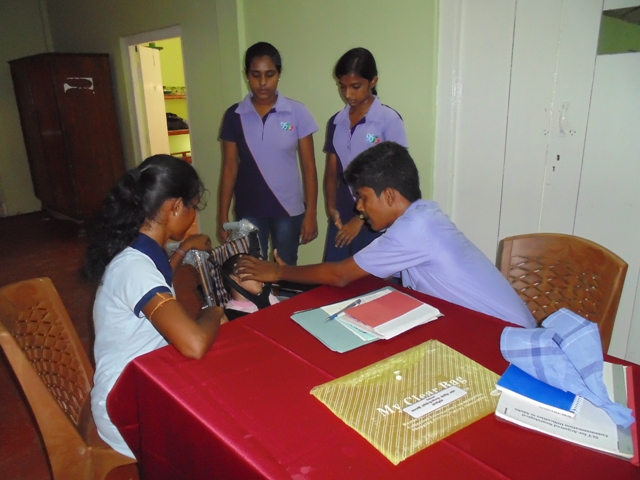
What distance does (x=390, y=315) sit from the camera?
3.99 ft

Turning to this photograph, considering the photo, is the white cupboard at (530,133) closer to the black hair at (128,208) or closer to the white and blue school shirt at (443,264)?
the white and blue school shirt at (443,264)

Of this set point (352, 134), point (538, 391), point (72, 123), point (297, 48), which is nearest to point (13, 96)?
point (72, 123)

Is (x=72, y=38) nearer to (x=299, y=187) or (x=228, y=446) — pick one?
(x=299, y=187)

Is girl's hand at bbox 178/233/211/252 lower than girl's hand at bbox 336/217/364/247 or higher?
higher

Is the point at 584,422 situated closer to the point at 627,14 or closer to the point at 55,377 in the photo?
the point at 55,377

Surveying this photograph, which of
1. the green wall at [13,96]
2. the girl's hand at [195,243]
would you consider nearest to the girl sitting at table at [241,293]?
the girl's hand at [195,243]

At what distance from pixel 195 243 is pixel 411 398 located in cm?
107

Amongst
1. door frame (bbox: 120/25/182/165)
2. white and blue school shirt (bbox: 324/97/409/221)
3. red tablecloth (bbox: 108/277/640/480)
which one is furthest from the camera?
door frame (bbox: 120/25/182/165)

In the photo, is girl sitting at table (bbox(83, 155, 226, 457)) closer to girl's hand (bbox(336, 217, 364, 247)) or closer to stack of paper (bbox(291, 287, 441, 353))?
stack of paper (bbox(291, 287, 441, 353))

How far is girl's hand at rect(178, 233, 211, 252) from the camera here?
1675 millimetres

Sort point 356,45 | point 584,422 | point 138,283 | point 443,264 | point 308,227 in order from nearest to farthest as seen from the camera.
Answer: point 584,422 < point 138,283 < point 443,264 < point 308,227 < point 356,45

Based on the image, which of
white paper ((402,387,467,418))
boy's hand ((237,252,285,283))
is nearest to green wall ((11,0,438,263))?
boy's hand ((237,252,285,283))

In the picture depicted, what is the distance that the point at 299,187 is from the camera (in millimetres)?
2520

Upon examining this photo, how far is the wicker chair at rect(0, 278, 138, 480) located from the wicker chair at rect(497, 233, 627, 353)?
4.48ft
